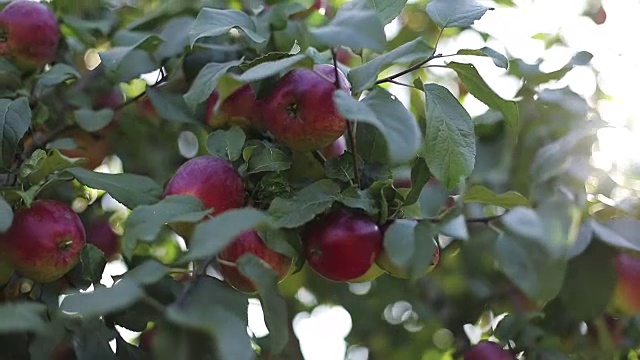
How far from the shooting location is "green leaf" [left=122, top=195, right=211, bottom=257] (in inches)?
21.8

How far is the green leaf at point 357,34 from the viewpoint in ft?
1.76

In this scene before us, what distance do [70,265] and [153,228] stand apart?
173mm

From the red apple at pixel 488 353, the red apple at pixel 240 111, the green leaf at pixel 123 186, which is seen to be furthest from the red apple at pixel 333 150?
the red apple at pixel 488 353

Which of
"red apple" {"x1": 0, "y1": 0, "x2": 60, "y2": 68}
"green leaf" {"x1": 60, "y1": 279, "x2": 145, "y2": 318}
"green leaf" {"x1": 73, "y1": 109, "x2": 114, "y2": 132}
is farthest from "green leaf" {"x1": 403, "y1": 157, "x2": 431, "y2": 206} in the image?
"red apple" {"x1": 0, "y1": 0, "x2": 60, "y2": 68}

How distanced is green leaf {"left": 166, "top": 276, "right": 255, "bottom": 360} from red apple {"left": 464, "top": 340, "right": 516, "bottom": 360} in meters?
0.38

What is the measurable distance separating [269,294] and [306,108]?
18 centimetres

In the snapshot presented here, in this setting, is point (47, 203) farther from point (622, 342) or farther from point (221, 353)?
point (622, 342)

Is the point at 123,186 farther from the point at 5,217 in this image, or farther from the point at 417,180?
the point at 417,180

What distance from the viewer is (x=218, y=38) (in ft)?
2.82

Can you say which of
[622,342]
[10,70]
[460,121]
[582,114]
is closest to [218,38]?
[10,70]

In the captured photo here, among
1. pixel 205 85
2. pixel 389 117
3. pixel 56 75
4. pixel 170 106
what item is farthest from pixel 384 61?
pixel 56 75

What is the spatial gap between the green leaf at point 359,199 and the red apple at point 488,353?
0.28 meters

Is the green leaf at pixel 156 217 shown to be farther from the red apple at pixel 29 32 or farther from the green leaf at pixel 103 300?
the red apple at pixel 29 32

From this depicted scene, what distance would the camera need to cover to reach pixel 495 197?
0.64 metres
